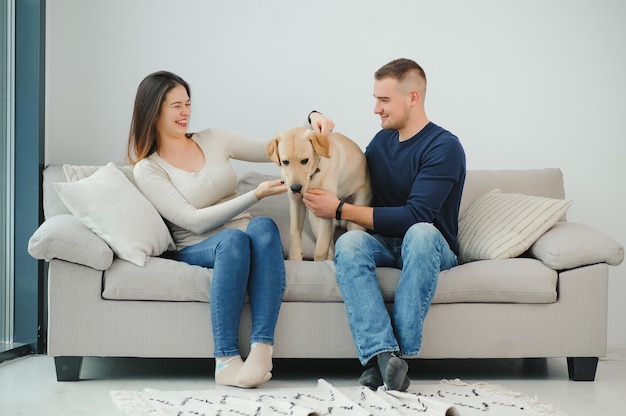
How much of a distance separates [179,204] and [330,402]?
968 mm

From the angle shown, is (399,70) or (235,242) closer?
(235,242)

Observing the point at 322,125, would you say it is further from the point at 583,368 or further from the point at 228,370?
the point at 583,368

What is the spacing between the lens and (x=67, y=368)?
289 cm

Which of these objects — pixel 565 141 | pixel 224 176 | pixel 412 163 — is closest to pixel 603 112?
pixel 565 141

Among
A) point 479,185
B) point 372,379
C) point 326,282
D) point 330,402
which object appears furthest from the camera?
point 479,185

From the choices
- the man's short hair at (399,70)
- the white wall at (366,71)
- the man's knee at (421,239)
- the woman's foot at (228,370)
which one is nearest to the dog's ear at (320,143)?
the man's short hair at (399,70)

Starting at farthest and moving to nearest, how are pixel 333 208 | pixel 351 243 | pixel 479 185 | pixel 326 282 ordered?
pixel 479 185
pixel 333 208
pixel 326 282
pixel 351 243

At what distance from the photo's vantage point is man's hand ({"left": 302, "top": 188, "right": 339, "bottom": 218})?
3.05 m

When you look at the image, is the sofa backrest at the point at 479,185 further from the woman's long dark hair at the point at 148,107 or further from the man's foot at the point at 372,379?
the man's foot at the point at 372,379

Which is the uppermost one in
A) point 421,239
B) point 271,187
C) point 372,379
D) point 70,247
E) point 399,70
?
point 399,70

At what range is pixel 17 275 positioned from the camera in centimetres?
354

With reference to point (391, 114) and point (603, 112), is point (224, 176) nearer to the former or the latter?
point (391, 114)

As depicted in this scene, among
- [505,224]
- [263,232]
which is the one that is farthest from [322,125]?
[505,224]

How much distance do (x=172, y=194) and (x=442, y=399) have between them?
1224 mm
